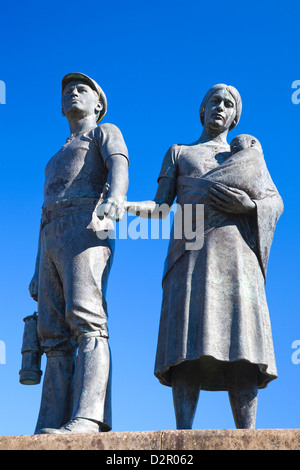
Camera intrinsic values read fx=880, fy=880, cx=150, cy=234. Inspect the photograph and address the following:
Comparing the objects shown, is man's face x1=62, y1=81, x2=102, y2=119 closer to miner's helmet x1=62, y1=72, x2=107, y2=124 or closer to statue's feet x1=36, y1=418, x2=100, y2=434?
miner's helmet x1=62, y1=72, x2=107, y2=124

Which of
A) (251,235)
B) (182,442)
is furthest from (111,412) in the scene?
(251,235)

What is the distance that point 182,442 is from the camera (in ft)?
21.9

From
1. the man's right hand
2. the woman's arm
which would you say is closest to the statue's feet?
the man's right hand

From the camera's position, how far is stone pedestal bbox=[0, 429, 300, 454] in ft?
21.4

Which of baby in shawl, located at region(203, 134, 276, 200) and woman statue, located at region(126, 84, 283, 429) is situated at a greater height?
baby in shawl, located at region(203, 134, 276, 200)

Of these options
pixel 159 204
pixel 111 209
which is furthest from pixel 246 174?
pixel 111 209

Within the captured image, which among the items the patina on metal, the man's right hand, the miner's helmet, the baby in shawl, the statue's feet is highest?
the miner's helmet

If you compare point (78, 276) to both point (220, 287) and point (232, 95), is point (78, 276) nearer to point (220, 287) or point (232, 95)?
point (220, 287)

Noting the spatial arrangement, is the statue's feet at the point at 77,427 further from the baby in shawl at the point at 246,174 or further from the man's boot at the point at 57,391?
the baby in shawl at the point at 246,174

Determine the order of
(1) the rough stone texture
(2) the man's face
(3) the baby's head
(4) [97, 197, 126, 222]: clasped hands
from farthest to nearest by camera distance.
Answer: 1. (2) the man's face
2. (3) the baby's head
3. (4) [97, 197, 126, 222]: clasped hands
4. (1) the rough stone texture

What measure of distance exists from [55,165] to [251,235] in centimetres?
214

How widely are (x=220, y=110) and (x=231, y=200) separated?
1254 millimetres

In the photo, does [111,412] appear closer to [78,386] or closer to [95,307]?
[78,386]

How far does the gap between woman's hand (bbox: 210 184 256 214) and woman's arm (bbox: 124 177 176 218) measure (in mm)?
625
